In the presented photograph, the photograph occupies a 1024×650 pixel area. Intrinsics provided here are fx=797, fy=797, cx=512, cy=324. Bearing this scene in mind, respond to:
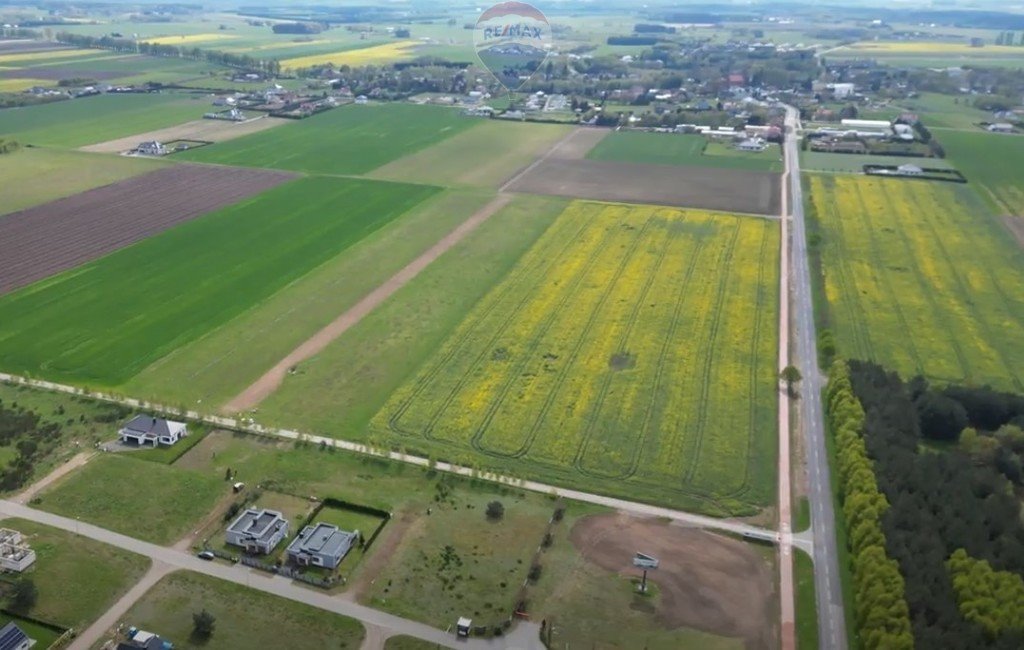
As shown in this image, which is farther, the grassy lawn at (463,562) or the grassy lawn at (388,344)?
the grassy lawn at (388,344)

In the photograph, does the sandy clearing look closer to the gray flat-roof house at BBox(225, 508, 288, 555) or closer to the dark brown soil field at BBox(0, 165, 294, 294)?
the dark brown soil field at BBox(0, 165, 294, 294)

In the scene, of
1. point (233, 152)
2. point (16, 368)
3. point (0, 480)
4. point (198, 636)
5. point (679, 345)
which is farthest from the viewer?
point (233, 152)

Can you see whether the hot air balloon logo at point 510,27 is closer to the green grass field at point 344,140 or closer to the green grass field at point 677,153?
the green grass field at point 677,153

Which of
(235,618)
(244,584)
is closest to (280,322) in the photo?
(244,584)

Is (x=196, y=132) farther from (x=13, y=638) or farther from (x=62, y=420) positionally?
(x=13, y=638)

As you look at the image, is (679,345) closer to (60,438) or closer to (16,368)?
(60,438)

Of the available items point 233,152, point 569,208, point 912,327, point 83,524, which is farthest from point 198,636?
point 233,152

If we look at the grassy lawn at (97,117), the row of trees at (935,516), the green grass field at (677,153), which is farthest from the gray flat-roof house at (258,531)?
the grassy lawn at (97,117)
